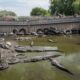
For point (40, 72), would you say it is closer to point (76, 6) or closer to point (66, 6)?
point (76, 6)

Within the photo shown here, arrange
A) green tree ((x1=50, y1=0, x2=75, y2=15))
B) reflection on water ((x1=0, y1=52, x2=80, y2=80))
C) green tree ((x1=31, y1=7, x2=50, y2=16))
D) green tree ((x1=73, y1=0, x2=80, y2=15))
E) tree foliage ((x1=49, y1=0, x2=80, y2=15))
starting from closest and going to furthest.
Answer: reflection on water ((x1=0, y1=52, x2=80, y2=80))
green tree ((x1=73, y1=0, x2=80, y2=15))
tree foliage ((x1=49, y1=0, x2=80, y2=15))
green tree ((x1=50, y1=0, x2=75, y2=15))
green tree ((x1=31, y1=7, x2=50, y2=16))

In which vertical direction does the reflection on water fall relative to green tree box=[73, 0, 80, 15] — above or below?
below

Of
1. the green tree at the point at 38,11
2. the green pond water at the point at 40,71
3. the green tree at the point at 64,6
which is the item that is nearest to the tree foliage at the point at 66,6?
the green tree at the point at 64,6

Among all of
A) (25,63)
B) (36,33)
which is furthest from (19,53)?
(36,33)

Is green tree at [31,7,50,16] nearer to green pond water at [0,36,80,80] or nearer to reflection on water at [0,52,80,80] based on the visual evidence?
green pond water at [0,36,80,80]

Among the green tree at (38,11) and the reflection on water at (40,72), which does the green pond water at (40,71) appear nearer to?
the reflection on water at (40,72)

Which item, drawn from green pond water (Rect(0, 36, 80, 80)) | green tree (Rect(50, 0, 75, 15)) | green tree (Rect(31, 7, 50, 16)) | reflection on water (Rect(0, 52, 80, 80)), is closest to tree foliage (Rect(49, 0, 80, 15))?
green tree (Rect(50, 0, 75, 15))

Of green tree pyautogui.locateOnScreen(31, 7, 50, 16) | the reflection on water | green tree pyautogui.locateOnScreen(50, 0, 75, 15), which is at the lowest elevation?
the reflection on water

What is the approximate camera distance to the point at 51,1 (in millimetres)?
117438

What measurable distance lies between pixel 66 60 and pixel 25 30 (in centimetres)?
4739

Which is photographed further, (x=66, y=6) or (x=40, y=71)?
(x=66, y=6)

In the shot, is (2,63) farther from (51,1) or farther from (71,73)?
(51,1)

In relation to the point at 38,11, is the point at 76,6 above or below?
above

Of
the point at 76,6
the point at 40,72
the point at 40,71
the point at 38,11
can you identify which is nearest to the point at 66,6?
the point at 76,6
